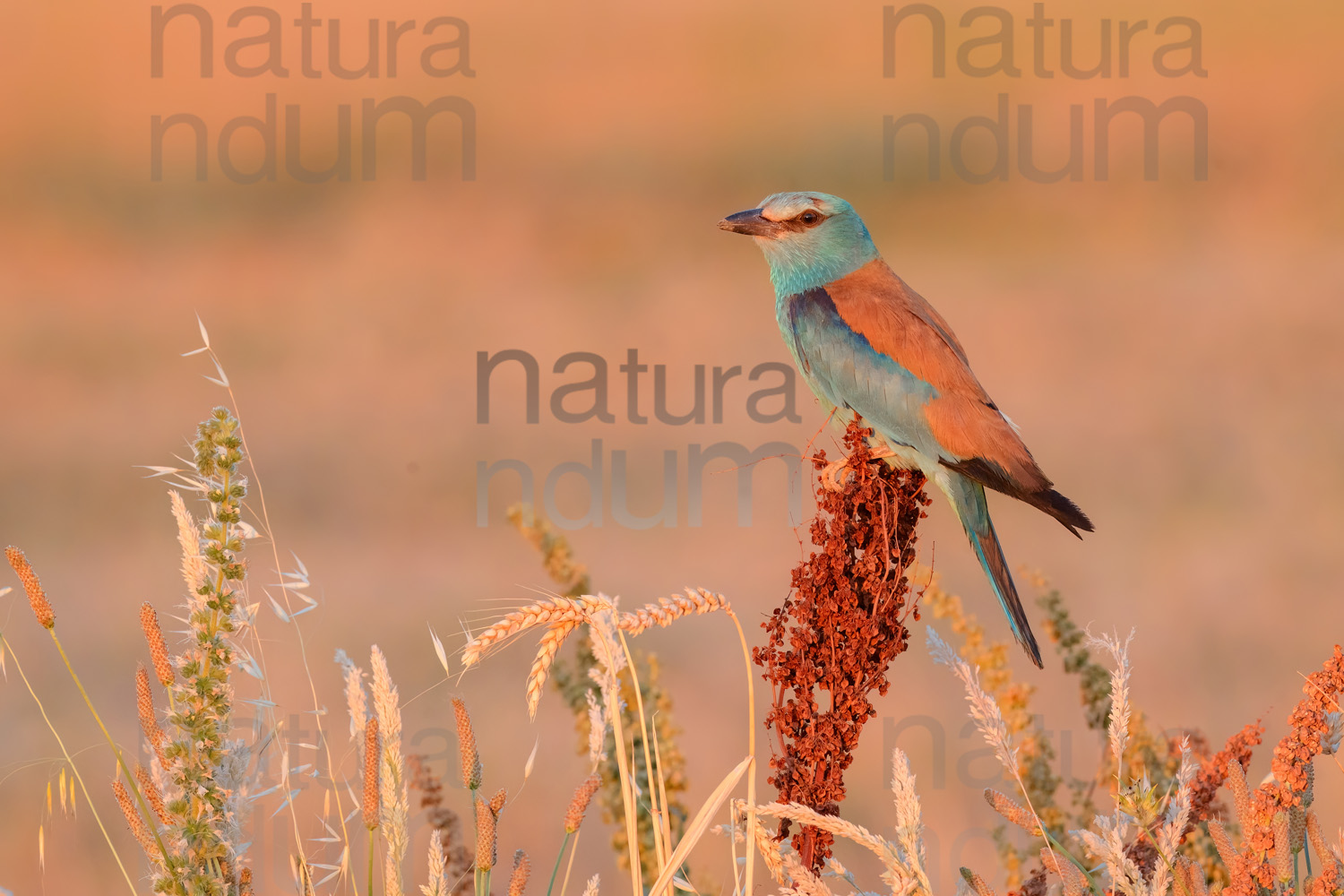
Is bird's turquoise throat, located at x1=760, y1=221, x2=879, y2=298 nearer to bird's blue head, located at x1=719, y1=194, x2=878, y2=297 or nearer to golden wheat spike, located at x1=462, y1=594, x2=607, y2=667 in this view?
bird's blue head, located at x1=719, y1=194, x2=878, y2=297

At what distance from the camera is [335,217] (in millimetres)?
21000

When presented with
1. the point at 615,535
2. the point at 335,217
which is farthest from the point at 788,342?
the point at 335,217

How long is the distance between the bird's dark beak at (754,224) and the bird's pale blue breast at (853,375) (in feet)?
0.87

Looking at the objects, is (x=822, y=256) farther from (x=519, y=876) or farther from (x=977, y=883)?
(x=519, y=876)

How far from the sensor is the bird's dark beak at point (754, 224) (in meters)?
4.72

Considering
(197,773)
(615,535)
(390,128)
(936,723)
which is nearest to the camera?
(197,773)

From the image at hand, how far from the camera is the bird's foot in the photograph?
3154 mm

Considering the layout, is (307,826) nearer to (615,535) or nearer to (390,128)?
(615,535)

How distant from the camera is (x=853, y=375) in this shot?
4336 millimetres

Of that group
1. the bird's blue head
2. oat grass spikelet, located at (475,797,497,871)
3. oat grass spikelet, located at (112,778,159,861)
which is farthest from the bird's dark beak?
oat grass spikelet, located at (112,778,159,861)

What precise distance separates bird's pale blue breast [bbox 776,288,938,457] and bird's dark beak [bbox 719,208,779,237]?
26cm

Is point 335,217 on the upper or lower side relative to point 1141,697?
upper

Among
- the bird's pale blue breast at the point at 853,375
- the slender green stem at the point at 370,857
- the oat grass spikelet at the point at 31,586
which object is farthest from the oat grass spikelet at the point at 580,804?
the bird's pale blue breast at the point at 853,375

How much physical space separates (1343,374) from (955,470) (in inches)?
542
